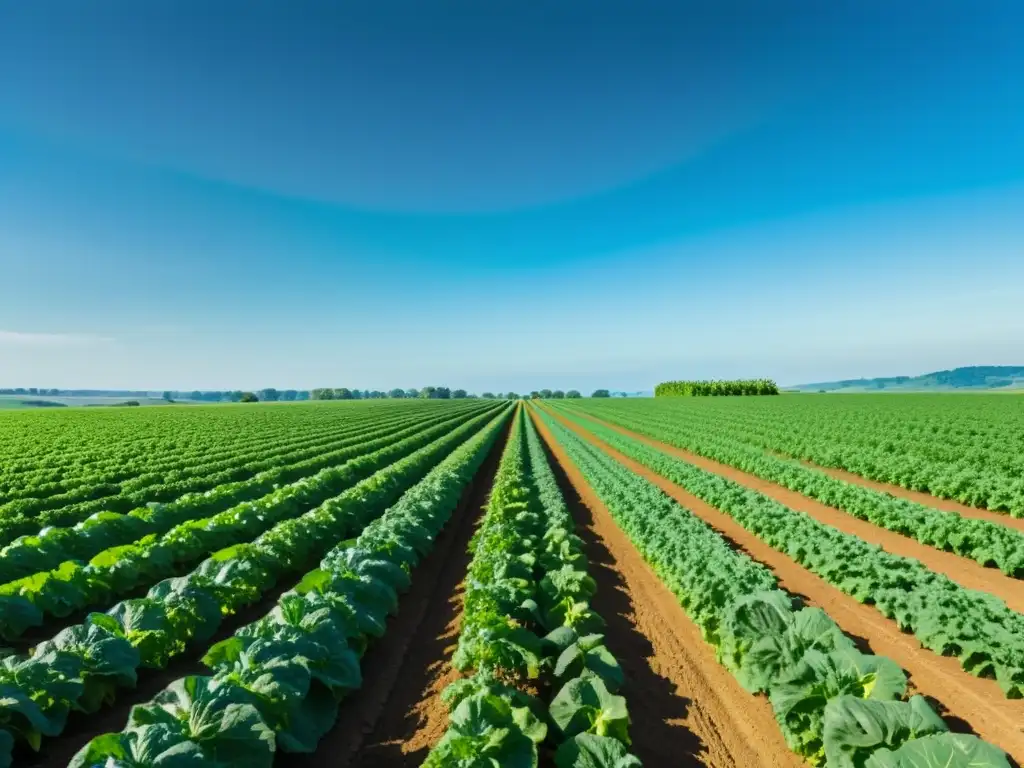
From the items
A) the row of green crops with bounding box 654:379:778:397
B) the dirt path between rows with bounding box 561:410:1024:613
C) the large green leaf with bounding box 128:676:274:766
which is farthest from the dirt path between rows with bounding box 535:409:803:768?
the row of green crops with bounding box 654:379:778:397

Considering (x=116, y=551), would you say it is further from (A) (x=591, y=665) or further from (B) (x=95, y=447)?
(B) (x=95, y=447)

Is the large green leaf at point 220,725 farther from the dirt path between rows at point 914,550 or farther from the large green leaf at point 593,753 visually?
the dirt path between rows at point 914,550

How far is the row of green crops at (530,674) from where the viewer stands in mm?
4219

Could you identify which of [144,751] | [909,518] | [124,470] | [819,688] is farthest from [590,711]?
[124,470]

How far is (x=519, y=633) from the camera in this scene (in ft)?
19.5

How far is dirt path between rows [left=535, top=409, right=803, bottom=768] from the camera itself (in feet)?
17.4

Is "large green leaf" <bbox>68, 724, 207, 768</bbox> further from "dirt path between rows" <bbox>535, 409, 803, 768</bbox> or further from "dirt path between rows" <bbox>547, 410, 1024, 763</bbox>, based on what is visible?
"dirt path between rows" <bbox>547, 410, 1024, 763</bbox>

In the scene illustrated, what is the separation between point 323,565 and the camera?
8.44 m

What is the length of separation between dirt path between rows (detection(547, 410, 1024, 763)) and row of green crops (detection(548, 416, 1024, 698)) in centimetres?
13

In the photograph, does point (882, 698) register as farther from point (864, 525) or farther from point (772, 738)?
point (864, 525)

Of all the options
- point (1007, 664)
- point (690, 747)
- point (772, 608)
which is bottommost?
point (690, 747)

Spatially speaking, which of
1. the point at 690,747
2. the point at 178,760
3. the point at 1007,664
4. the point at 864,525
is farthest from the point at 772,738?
the point at 864,525

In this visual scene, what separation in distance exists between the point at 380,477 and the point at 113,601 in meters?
9.02

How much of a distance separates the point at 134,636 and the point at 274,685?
2894 mm
